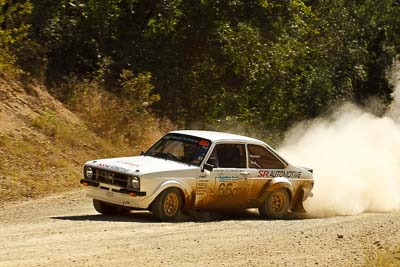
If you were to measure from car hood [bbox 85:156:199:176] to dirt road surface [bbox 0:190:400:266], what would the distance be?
0.85 m

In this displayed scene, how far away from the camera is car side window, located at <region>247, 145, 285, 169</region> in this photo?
15672 mm

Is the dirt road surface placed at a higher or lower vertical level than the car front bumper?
lower

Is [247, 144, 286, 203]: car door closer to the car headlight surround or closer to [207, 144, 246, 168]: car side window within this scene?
[207, 144, 246, 168]: car side window

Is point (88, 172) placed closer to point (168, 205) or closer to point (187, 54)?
point (168, 205)

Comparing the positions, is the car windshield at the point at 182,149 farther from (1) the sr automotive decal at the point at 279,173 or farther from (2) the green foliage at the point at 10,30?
(2) the green foliage at the point at 10,30

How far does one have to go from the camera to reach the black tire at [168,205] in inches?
551

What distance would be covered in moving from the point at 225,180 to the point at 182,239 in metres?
2.91

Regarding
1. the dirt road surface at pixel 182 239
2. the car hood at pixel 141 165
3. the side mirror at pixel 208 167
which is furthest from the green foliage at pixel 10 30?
the side mirror at pixel 208 167

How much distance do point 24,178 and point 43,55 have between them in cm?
743

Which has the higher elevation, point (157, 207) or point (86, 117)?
point (86, 117)

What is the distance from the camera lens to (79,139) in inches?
890

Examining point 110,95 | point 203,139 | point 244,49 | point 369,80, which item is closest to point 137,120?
point 110,95

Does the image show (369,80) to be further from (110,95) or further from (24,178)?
(24,178)

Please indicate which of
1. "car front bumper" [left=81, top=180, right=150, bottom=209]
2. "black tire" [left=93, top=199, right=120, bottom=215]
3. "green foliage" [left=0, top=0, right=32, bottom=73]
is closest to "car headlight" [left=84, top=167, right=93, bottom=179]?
"car front bumper" [left=81, top=180, right=150, bottom=209]
